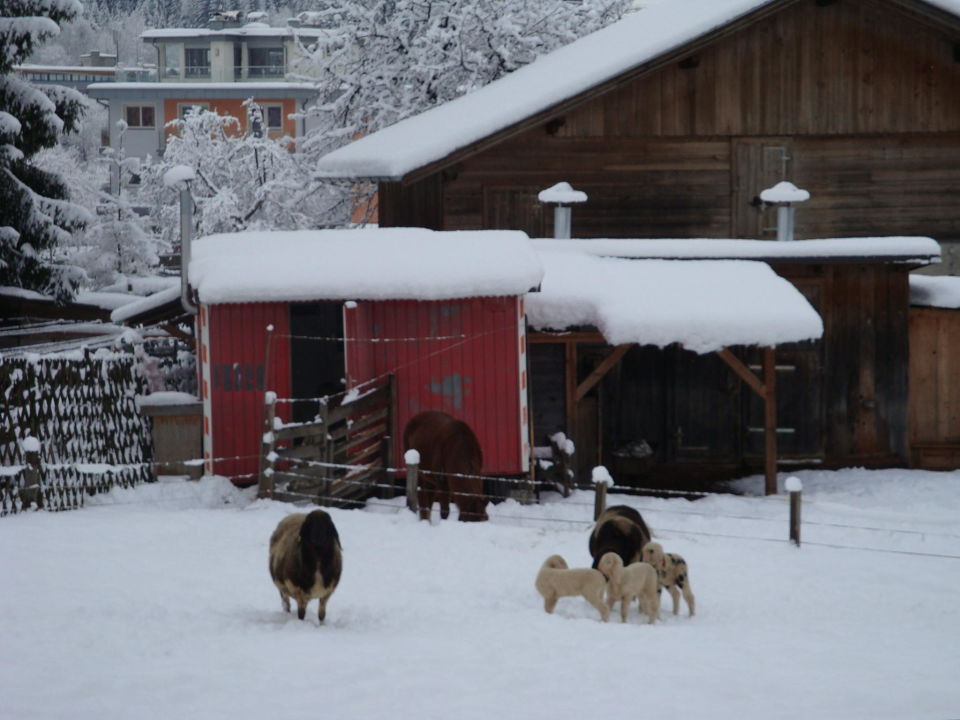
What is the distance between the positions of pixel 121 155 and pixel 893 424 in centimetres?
2766

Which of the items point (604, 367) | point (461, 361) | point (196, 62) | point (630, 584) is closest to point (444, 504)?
point (461, 361)

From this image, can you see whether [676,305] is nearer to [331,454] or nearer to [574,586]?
[331,454]

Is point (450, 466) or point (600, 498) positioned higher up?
point (450, 466)

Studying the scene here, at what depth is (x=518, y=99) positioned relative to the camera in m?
22.5

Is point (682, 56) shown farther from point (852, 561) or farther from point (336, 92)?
point (336, 92)

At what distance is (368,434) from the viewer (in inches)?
685

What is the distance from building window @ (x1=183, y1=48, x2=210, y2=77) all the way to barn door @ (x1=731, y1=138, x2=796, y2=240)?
50462 mm

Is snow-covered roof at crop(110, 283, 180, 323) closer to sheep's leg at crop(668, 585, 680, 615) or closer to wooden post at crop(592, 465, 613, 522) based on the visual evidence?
wooden post at crop(592, 465, 613, 522)

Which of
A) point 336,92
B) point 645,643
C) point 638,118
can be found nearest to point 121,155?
point 336,92

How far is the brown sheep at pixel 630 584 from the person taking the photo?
11.7m

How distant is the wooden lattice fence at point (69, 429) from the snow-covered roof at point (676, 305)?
5850mm

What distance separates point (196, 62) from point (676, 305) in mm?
55224

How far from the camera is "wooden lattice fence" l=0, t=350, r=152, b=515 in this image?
1574cm

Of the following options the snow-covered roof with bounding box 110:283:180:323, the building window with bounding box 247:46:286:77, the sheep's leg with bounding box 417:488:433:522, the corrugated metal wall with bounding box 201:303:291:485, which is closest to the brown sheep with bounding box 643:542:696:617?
the sheep's leg with bounding box 417:488:433:522
